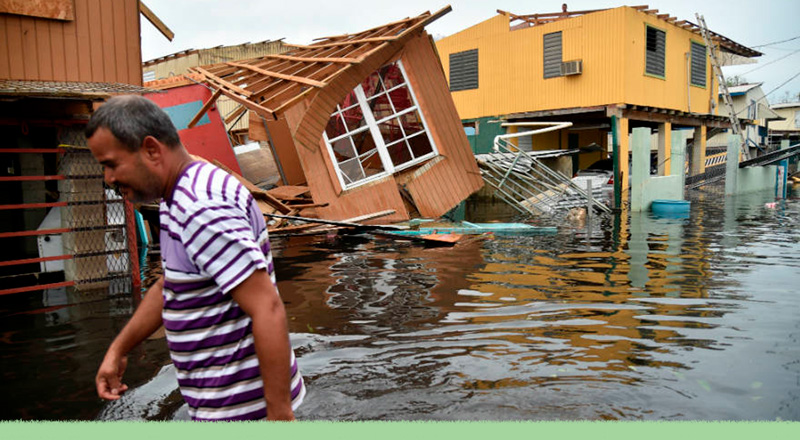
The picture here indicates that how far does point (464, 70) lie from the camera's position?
27.7 metres

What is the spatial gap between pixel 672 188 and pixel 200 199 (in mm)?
22602

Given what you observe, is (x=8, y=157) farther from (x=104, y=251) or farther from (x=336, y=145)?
(x=336, y=145)

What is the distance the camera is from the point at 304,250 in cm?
1241

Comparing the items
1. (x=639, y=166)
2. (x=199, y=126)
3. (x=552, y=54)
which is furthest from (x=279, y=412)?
(x=552, y=54)

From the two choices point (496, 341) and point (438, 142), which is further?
point (438, 142)

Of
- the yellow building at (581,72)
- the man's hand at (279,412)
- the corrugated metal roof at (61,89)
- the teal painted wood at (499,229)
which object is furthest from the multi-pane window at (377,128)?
the man's hand at (279,412)

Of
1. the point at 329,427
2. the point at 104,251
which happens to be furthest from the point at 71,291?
the point at 329,427

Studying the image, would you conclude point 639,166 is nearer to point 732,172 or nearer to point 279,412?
point 732,172

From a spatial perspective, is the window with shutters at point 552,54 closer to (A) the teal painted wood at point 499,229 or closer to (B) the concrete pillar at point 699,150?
(B) the concrete pillar at point 699,150

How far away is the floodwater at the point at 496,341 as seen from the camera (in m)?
4.29

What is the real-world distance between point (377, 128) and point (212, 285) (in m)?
13.3

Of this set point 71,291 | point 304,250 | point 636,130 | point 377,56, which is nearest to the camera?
point 71,291

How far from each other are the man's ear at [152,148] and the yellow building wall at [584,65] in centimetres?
2364

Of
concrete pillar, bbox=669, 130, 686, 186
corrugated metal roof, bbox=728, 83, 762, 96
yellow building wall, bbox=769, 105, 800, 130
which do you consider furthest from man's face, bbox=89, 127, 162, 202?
yellow building wall, bbox=769, 105, 800, 130
